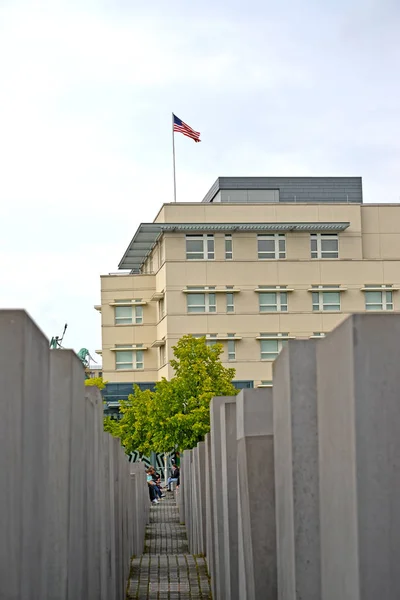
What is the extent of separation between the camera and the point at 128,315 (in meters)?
95.1

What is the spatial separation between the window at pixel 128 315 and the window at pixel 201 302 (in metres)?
6.81

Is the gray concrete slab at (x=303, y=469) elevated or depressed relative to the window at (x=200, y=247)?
depressed

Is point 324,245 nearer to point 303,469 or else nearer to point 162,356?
point 162,356

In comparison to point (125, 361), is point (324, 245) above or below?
above

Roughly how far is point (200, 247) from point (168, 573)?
67256 mm

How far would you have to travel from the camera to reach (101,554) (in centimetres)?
1439

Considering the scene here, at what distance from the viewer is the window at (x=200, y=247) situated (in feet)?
295

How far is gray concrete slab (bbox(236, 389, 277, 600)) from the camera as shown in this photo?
11.1m

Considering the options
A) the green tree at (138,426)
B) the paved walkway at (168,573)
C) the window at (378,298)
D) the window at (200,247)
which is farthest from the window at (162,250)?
the paved walkway at (168,573)

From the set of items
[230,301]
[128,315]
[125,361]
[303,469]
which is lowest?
[303,469]

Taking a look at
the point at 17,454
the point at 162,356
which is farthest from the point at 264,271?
the point at 17,454

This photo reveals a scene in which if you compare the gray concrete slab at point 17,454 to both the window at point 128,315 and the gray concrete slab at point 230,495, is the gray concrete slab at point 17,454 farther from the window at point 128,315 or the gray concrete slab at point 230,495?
the window at point 128,315

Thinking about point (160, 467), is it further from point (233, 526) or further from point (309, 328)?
point (233, 526)

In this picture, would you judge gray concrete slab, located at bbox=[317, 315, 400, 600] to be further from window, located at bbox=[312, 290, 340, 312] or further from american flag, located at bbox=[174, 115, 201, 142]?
window, located at bbox=[312, 290, 340, 312]
